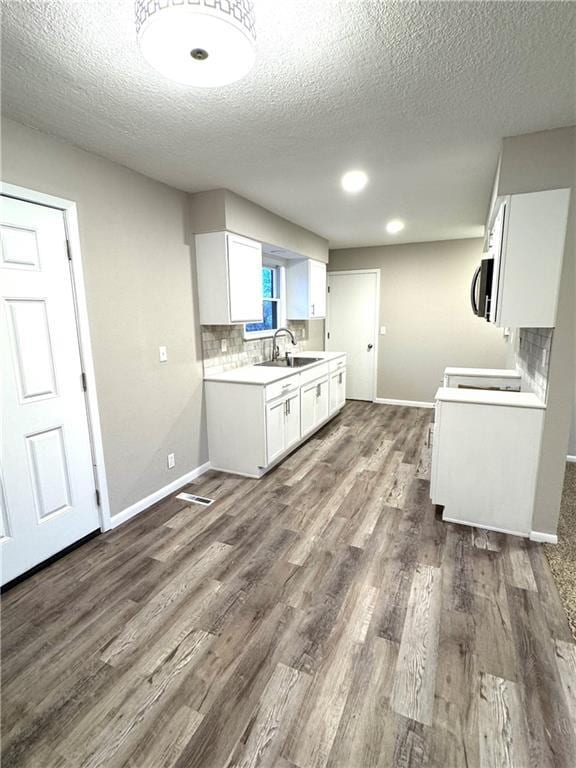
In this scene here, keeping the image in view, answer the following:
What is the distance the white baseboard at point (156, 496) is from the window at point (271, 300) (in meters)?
1.74

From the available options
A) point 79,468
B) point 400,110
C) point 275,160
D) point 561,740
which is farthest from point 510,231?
point 79,468

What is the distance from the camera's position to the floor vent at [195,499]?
2986mm

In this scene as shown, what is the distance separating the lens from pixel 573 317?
218 cm

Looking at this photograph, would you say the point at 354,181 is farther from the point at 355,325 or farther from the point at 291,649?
the point at 355,325

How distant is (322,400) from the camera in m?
4.62

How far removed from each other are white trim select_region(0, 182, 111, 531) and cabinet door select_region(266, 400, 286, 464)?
1350 millimetres

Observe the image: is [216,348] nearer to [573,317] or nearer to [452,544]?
[452,544]

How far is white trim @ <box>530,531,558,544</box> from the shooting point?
240 cm

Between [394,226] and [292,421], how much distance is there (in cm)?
259

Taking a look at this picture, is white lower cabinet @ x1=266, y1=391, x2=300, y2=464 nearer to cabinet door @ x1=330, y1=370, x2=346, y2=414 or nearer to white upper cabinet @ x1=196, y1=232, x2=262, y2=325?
white upper cabinet @ x1=196, y1=232, x2=262, y2=325

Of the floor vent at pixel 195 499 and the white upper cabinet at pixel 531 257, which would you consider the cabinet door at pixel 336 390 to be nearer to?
the floor vent at pixel 195 499

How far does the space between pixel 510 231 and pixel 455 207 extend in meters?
1.63

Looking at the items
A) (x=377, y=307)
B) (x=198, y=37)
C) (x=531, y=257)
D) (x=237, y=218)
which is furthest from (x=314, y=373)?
(x=198, y=37)

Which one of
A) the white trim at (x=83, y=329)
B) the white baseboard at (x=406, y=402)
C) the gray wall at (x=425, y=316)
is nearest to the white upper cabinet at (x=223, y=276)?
the white trim at (x=83, y=329)
